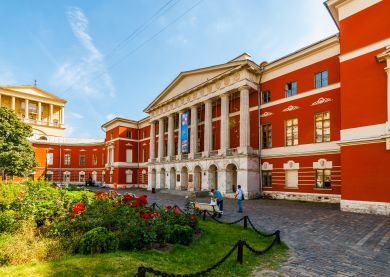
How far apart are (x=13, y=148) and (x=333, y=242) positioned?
38.8 meters

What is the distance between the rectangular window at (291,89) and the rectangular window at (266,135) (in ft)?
11.3

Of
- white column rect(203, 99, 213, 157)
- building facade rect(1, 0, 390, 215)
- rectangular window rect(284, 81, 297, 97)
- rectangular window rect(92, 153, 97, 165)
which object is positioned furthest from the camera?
rectangular window rect(92, 153, 97, 165)

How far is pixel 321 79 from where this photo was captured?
21.2 metres

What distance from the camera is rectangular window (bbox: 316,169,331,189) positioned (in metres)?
20.3

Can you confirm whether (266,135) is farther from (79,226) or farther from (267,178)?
(79,226)

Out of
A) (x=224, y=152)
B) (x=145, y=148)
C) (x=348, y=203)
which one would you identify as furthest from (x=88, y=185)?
(x=348, y=203)

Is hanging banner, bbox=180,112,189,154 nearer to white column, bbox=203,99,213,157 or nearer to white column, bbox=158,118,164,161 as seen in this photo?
white column, bbox=203,99,213,157

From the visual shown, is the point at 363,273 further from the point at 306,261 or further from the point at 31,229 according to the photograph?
the point at 31,229

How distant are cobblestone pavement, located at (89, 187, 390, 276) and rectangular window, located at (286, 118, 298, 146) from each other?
30.3 ft

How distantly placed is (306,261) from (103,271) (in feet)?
17.8

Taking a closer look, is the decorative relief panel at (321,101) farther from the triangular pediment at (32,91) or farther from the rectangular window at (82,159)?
the triangular pediment at (32,91)

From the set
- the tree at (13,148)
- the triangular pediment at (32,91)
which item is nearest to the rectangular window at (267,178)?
the tree at (13,148)

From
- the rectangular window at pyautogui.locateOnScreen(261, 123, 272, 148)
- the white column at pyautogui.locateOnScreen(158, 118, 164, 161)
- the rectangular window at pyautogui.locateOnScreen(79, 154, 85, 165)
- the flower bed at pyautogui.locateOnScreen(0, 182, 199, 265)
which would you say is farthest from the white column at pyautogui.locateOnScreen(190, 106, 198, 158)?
the rectangular window at pyautogui.locateOnScreen(79, 154, 85, 165)

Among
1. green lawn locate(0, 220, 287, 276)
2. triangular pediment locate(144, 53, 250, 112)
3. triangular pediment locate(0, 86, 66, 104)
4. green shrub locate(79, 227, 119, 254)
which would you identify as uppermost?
triangular pediment locate(0, 86, 66, 104)
